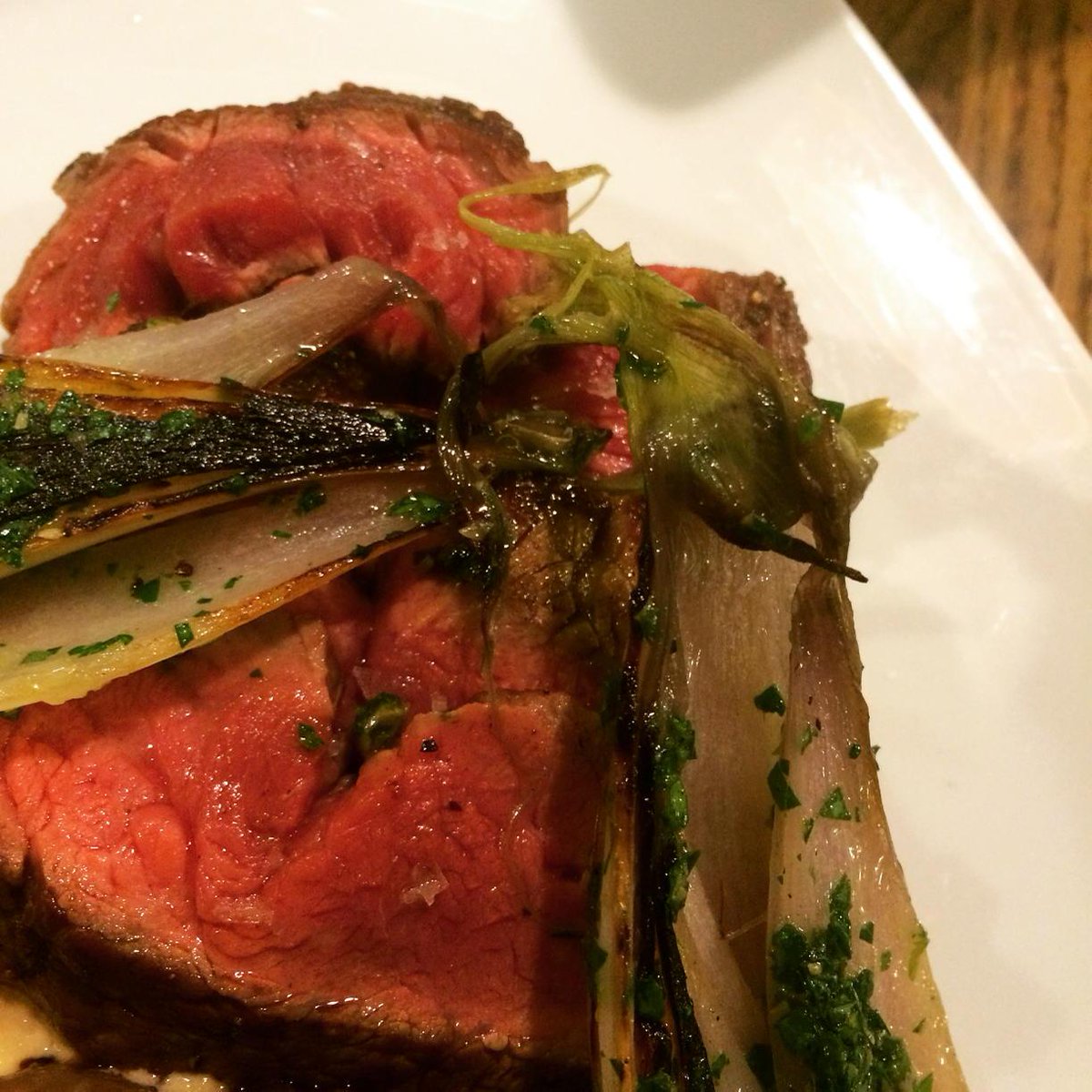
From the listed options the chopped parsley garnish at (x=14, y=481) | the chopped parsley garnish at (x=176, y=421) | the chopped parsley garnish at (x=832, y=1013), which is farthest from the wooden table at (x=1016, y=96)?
the chopped parsley garnish at (x=14, y=481)

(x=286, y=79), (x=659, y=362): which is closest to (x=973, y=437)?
(x=659, y=362)

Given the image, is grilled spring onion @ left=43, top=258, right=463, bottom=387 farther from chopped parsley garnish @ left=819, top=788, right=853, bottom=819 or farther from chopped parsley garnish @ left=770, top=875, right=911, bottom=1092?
chopped parsley garnish @ left=770, top=875, right=911, bottom=1092

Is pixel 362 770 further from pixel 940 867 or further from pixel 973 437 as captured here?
pixel 973 437

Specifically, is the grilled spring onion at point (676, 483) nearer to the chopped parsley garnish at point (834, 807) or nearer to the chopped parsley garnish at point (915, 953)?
the chopped parsley garnish at point (915, 953)

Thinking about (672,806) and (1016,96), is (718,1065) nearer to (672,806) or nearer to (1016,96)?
(672,806)

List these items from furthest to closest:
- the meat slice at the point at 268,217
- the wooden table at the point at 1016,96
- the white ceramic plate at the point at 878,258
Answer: the wooden table at the point at 1016,96 < the white ceramic plate at the point at 878,258 < the meat slice at the point at 268,217

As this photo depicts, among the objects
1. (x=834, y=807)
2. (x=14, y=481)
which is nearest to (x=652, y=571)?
(x=834, y=807)

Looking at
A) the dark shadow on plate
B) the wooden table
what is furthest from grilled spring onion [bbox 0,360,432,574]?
the wooden table
